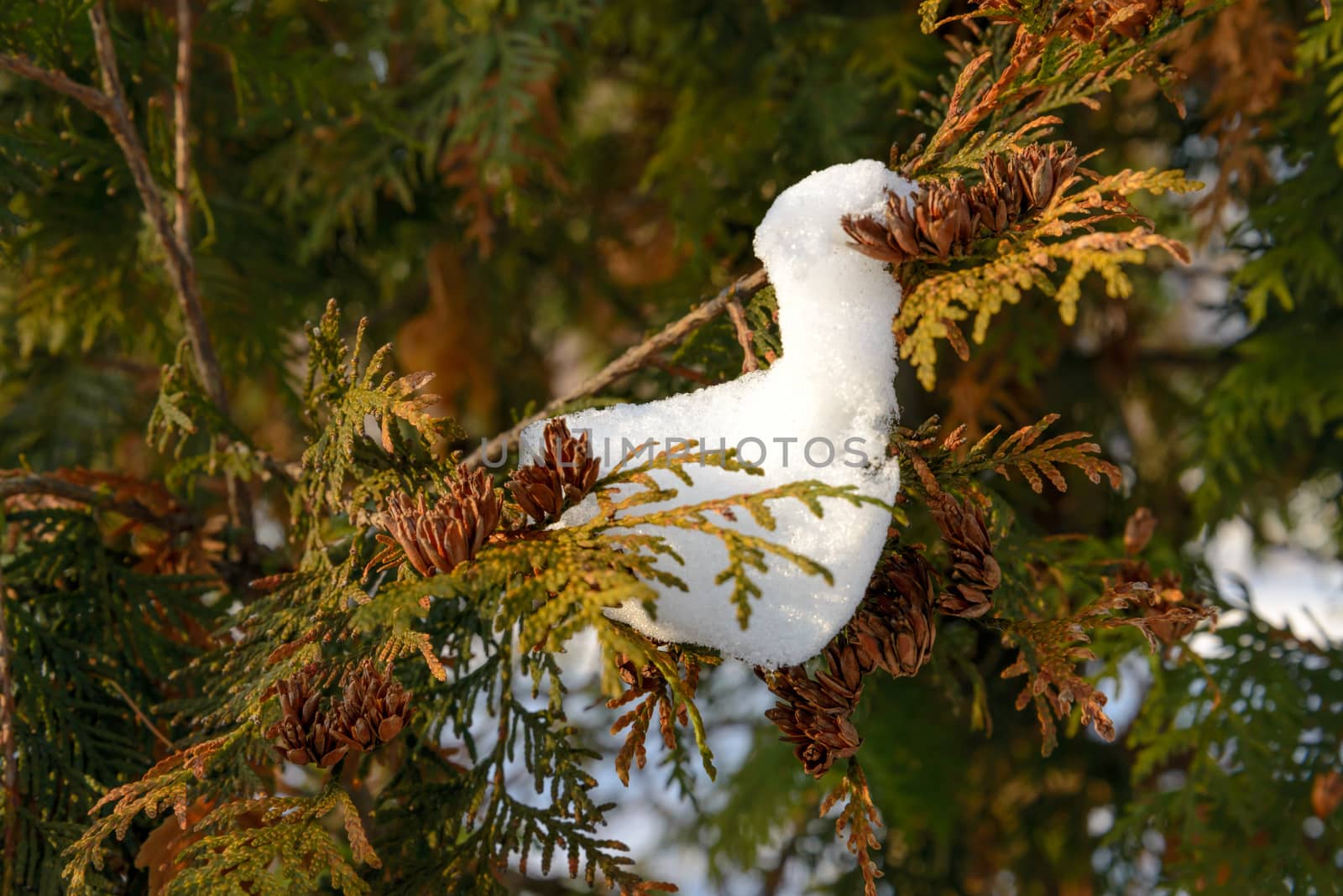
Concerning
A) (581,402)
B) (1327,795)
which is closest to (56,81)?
(581,402)

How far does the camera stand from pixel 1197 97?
5.73ft

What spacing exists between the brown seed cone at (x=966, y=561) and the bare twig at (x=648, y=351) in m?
0.24

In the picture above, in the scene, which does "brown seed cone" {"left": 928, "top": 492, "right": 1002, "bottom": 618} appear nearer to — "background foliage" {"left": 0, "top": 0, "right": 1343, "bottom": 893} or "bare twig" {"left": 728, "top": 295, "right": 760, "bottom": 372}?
"background foliage" {"left": 0, "top": 0, "right": 1343, "bottom": 893}

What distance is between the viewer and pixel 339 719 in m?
0.68

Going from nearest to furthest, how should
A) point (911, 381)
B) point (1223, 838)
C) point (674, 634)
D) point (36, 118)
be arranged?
point (674, 634) < point (1223, 838) < point (36, 118) < point (911, 381)

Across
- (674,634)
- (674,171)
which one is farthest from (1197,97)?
(674,634)

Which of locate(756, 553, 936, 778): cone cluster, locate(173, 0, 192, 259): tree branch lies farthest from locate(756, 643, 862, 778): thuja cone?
locate(173, 0, 192, 259): tree branch

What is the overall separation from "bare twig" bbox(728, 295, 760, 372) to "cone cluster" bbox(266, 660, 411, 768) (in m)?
0.35

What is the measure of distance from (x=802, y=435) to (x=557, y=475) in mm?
176

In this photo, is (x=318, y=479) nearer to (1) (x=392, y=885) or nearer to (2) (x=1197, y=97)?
(1) (x=392, y=885)

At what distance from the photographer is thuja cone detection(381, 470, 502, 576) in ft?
2.20

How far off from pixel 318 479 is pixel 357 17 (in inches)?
46.2

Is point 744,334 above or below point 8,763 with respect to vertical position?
above

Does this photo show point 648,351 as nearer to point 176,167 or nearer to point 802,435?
point 802,435
